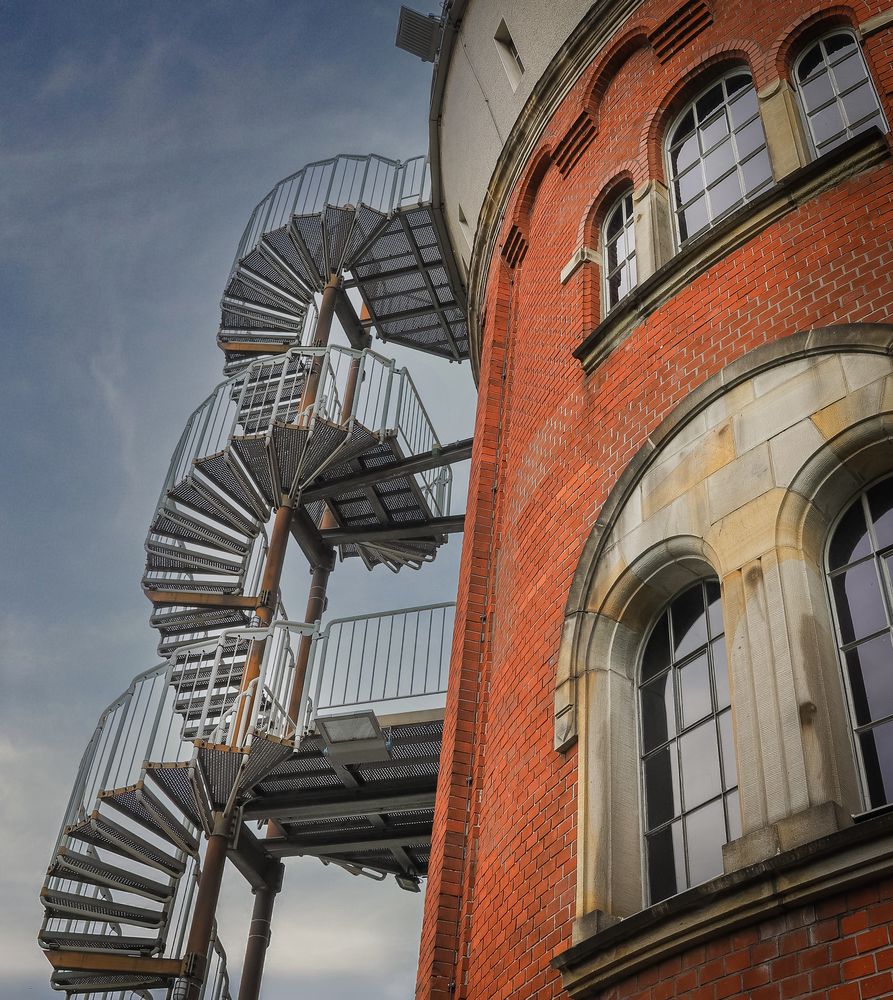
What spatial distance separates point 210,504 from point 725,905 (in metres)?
13.2

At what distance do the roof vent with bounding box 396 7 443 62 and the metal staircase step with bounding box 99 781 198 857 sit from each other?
9817 millimetres

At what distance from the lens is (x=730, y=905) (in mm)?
4414

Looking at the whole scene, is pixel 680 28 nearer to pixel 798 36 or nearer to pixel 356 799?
pixel 798 36

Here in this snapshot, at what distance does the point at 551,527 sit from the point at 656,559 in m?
1.54

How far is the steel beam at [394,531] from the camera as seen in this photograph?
1792 centimetres

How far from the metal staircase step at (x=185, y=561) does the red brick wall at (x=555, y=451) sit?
7.65m

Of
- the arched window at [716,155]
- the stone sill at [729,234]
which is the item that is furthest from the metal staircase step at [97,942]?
the arched window at [716,155]

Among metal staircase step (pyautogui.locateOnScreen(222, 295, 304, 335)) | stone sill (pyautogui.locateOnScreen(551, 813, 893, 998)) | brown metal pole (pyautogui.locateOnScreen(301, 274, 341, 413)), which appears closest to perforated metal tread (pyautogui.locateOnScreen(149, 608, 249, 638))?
brown metal pole (pyautogui.locateOnScreen(301, 274, 341, 413))

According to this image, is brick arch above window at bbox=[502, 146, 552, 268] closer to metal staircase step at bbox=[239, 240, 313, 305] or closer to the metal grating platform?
the metal grating platform

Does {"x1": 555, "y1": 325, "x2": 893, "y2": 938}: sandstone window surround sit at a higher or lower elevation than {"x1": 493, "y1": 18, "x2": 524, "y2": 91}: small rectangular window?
lower

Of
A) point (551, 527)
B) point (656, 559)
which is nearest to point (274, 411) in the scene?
point (551, 527)

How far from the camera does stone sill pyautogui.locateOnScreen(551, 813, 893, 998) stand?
13.3 ft

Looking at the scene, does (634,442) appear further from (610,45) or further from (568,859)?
(610,45)

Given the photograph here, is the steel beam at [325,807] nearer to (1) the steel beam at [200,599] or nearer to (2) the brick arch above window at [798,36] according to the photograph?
(1) the steel beam at [200,599]
